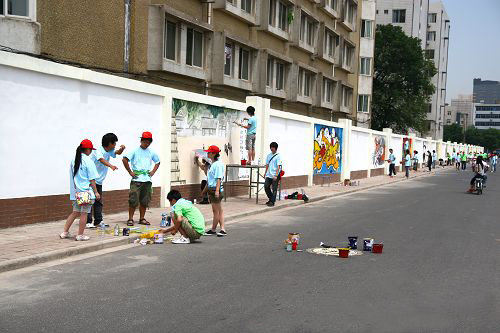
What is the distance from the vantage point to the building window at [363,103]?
56.1 m

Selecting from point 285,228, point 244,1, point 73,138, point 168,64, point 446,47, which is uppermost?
point 446,47

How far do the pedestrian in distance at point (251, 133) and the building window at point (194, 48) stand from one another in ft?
24.1

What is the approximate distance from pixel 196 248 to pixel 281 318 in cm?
418

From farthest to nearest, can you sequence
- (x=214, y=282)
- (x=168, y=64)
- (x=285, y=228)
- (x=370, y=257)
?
(x=168, y=64)
(x=285, y=228)
(x=370, y=257)
(x=214, y=282)

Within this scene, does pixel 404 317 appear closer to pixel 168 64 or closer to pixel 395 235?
pixel 395 235

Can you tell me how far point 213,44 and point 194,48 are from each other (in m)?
1.34

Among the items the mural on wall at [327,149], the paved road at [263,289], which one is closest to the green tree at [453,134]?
the mural on wall at [327,149]

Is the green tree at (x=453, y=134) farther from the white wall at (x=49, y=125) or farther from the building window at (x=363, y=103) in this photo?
the white wall at (x=49, y=125)

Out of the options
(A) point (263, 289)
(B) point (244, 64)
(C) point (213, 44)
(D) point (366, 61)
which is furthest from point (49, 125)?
(D) point (366, 61)

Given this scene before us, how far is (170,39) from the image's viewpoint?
77.1ft

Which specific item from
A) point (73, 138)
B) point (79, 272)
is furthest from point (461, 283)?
point (73, 138)

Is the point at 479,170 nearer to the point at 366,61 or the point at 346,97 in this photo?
the point at 346,97

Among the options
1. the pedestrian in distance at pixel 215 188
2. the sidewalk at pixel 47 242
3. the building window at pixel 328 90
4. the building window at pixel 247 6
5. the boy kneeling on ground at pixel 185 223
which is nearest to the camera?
the sidewalk at pixel 47 242

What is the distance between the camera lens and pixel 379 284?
7207mm
